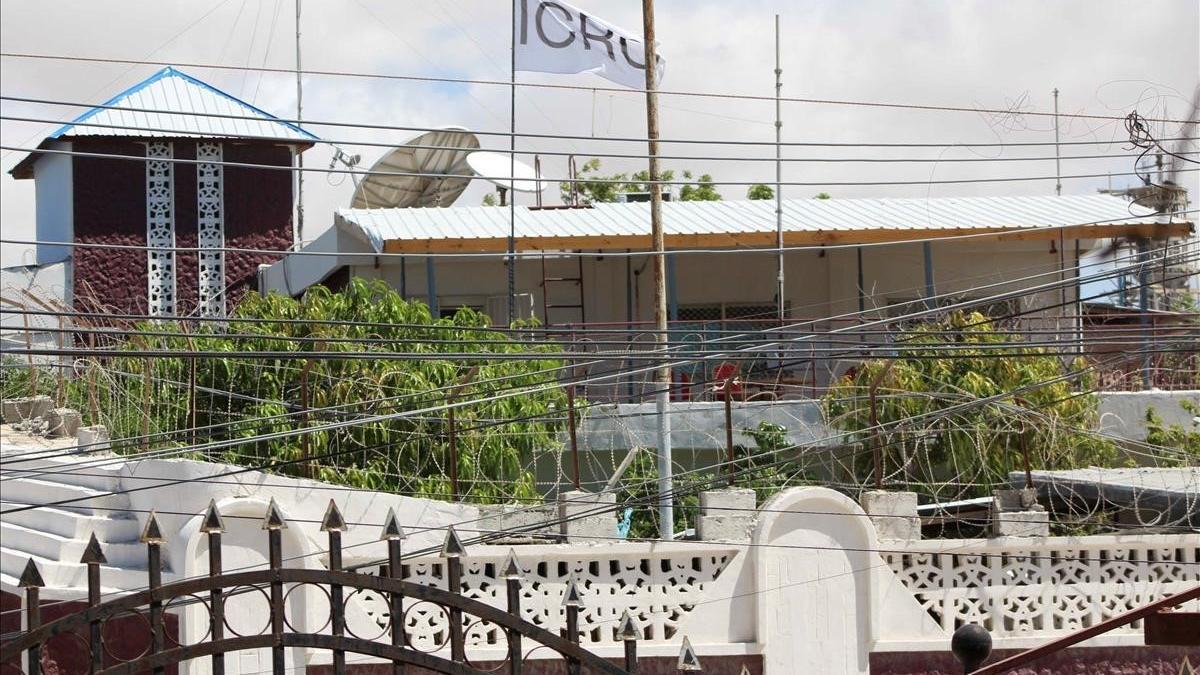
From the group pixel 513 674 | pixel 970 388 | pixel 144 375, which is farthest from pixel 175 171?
pixel 513 674

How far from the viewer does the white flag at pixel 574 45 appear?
1293 cm

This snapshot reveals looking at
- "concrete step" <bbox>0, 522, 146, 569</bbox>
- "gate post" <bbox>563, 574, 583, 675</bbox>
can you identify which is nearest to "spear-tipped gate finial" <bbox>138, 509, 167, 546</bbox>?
"gate post" <bbox>563, 574, 583, 675</bbox>

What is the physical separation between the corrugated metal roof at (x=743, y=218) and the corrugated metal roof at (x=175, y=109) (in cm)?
222

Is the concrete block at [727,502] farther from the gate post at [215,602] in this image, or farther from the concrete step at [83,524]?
the gate post at [215,602]

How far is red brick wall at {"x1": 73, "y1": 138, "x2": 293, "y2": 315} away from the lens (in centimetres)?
1984

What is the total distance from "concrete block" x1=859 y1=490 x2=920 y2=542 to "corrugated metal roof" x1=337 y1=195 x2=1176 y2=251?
757cm

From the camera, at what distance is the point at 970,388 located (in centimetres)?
1302

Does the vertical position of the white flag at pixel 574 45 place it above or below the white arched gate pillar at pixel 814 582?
above

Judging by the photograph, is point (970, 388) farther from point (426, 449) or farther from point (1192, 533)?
point (426, 449)

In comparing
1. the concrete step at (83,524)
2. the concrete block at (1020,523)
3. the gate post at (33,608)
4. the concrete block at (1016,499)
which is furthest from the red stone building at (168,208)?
the gate post at (33,608)

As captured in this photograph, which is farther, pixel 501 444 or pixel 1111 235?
pixel 1111 235

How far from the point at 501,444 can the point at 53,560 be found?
404 cm

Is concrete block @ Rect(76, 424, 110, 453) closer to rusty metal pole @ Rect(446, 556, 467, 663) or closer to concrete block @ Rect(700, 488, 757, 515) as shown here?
concrete block @ Rect(700, 488, 757, 515)

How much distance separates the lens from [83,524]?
11664mm
